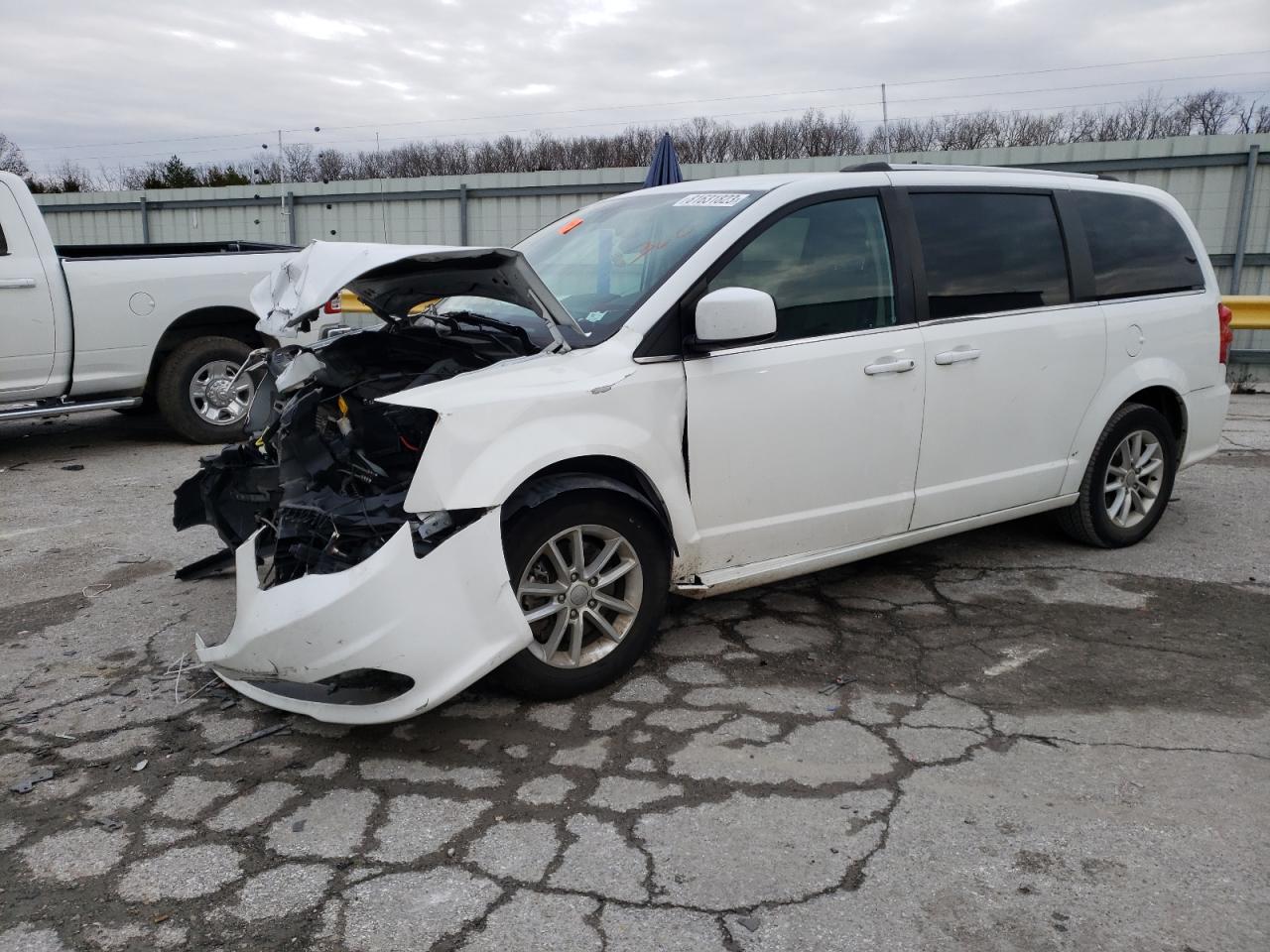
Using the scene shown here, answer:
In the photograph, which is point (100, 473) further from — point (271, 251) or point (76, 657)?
point (76, 657)

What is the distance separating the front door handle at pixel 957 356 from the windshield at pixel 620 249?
3.39 feet

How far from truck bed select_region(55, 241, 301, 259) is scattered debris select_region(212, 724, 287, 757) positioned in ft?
18.7

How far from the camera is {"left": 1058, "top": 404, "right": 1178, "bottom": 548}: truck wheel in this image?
4914mm

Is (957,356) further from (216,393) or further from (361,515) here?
Result: (216,393)

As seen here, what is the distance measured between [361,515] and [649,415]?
102 centimetres

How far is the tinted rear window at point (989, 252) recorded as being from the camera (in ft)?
13.8

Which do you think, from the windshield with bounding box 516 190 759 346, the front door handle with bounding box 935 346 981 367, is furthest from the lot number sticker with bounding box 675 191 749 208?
the front door handle with bounding box 935 346 981 367

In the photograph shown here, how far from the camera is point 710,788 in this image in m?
2.95

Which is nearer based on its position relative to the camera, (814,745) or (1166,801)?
(1166,801)

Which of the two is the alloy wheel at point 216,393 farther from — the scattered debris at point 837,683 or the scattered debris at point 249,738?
the scattered debris at point 837,683

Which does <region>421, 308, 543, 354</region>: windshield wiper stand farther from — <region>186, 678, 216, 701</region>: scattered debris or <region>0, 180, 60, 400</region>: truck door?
<region>0, 180, 60, 400</region>: truck door

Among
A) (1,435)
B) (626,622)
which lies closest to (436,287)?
(626,622)

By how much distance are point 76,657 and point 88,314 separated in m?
4.28

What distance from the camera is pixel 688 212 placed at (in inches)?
157
